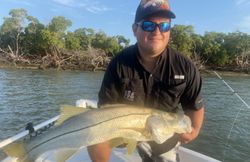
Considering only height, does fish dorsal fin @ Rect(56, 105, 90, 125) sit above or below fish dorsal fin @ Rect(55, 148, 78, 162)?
above

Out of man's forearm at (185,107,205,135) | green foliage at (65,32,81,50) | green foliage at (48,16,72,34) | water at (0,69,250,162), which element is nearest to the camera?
man's forearm at (185,107,205,135)

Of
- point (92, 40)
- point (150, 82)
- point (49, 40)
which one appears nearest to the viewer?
point (150, 82)

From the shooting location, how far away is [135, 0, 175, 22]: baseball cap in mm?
2922

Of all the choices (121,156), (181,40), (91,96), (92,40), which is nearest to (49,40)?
(92,40)

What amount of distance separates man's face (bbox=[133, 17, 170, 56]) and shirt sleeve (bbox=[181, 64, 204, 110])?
1.32 feet

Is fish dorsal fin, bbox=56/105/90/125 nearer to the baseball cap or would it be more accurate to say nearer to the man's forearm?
the baseball cap

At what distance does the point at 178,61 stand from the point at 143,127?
1039mm

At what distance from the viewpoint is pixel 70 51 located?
39781 millimetres

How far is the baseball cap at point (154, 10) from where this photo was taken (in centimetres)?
292

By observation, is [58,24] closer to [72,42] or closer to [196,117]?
[72,42]

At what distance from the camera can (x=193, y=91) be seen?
3.24 m

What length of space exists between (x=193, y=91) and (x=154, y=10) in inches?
35.9

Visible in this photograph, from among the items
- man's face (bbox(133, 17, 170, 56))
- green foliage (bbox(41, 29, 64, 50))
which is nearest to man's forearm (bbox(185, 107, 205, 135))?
man's face (bbox(133, 17, 170, 56))

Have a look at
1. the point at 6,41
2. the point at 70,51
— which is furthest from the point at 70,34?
the point at 6,41
